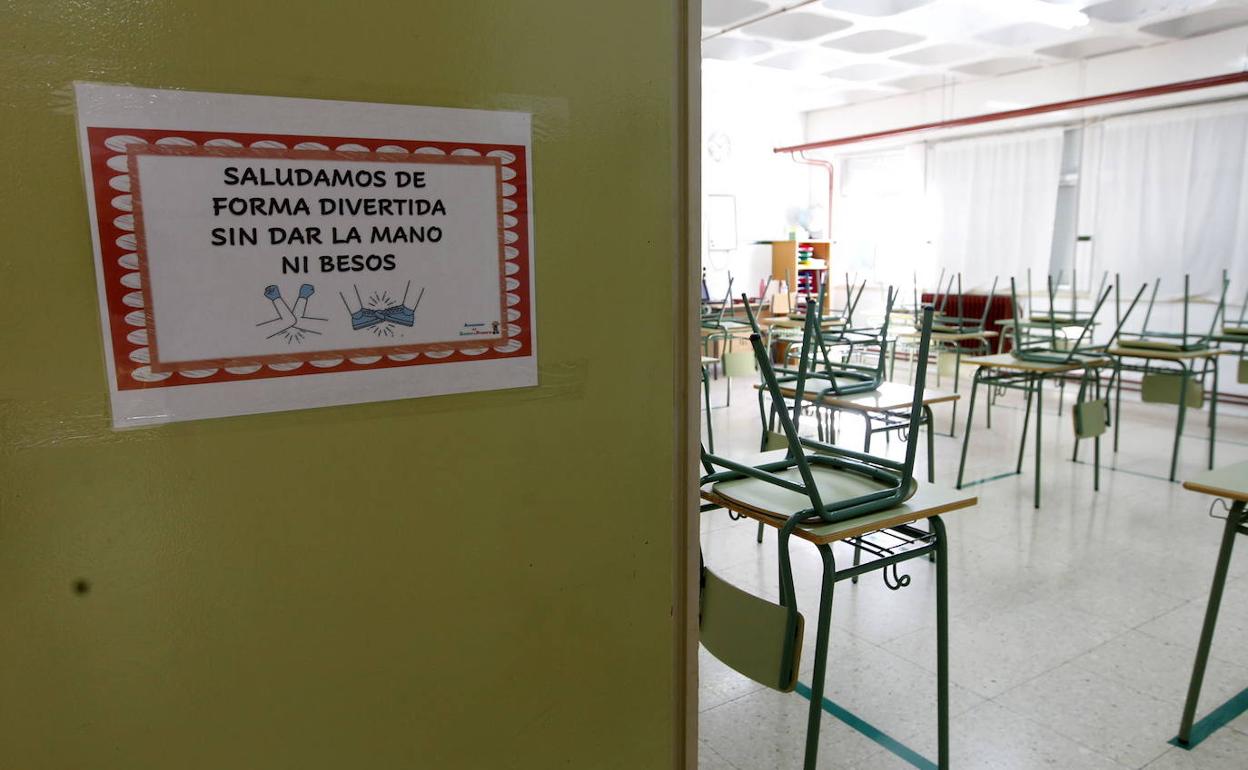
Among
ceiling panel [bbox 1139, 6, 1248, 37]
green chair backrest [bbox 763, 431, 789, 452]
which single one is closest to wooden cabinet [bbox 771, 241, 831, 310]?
ceiling panel [bbox 1139, 6, 1248, 37]

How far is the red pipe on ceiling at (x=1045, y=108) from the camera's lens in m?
5.75

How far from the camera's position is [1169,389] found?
404 centimetres

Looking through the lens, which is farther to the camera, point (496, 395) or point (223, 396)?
point (496, 395)

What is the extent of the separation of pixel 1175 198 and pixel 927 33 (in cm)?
256

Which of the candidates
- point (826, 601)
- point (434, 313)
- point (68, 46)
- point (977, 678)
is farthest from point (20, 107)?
point (977, 678)

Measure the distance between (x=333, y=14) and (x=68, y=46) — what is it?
0.25 m

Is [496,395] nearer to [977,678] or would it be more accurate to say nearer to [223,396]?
[223,396]

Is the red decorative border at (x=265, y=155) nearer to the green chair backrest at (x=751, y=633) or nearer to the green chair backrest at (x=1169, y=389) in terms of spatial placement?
the green chair backrest at (x=751, y=633)

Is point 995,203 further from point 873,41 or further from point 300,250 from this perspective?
point 300,250

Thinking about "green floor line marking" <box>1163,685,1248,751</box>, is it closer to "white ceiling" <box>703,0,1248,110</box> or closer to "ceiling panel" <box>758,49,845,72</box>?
"white ceiling" <box>703,0,1248,110</box>

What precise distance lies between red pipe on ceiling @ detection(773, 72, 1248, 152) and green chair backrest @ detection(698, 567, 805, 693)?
21.7 ft

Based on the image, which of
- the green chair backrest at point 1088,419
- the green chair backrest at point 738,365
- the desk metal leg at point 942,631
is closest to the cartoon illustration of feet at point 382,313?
the desk metal leg at point 942,631

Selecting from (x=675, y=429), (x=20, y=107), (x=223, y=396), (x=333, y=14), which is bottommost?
(x=675, y=429)

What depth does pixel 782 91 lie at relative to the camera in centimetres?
829
